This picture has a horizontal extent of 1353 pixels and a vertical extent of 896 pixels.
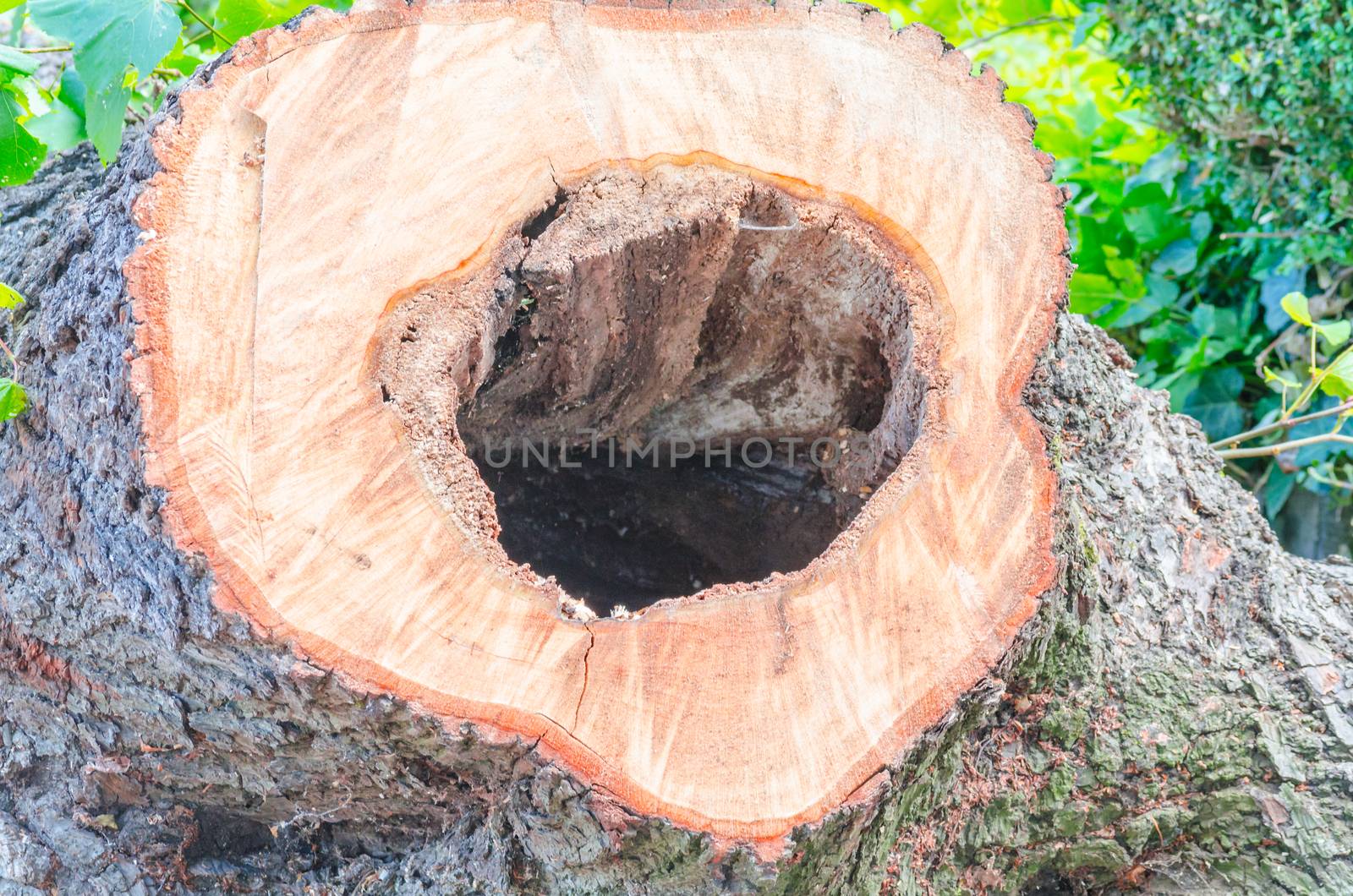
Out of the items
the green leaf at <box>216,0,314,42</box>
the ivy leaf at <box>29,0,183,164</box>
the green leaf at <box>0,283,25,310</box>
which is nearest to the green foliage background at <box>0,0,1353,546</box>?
the green leaf at <box>216,0,314,42</box>

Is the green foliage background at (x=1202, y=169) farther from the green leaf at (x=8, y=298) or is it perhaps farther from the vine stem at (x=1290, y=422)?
the green leaf at (x=8, y=298)

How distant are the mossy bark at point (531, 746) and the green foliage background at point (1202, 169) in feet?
2.25

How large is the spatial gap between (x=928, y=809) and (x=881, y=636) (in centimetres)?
29

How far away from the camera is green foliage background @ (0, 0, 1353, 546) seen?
6.44ft

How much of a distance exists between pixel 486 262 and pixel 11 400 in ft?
1.83

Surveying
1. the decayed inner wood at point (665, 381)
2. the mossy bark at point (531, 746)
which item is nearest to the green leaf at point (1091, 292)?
the mossy bark at point (531, 746)

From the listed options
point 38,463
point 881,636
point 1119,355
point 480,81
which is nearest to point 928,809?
point 881,636

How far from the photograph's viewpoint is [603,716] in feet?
3.07

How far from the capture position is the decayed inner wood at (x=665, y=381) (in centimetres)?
108

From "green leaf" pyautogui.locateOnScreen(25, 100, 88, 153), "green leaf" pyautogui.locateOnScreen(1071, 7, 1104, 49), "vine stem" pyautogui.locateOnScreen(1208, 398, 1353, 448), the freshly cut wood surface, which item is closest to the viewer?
the freshly cut wood surface

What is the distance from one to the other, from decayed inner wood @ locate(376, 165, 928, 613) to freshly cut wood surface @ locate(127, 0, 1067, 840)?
1.3 inches

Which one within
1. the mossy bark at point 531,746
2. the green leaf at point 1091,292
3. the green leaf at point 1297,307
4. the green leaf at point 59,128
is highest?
the green leaf at point 59,128

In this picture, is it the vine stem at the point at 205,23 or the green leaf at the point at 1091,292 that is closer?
the vine stem at the point at 205,23

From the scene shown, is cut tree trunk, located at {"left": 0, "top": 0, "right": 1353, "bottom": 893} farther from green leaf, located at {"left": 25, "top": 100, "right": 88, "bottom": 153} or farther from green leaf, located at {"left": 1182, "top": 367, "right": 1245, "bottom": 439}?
green leaf, located at {"left": 1182, "top": 367, "right": 1245, "bottom": 439}
